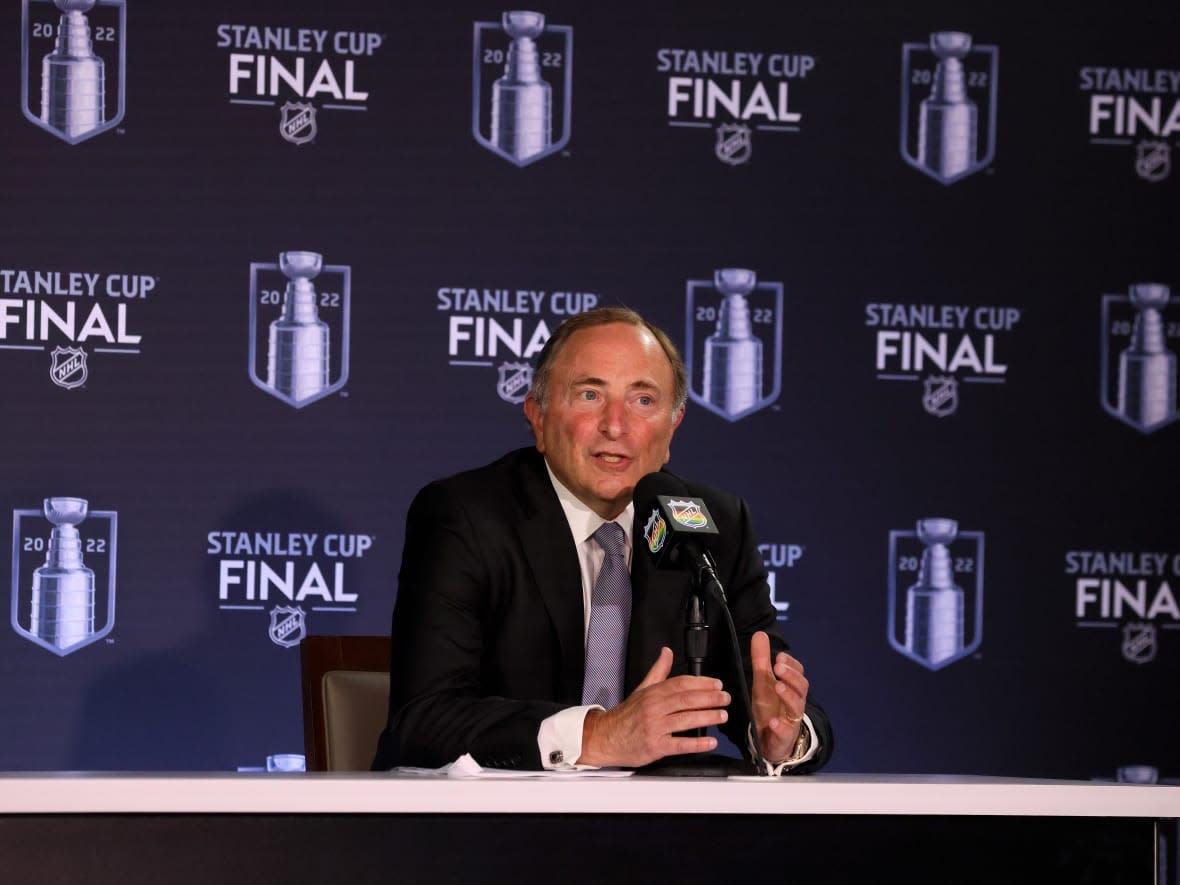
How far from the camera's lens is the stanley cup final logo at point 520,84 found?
14.7 ft

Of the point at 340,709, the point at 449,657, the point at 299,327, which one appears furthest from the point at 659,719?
the point at 299,327

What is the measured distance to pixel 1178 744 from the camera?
182 inches

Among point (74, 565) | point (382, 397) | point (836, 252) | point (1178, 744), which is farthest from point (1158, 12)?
point (74, 565)

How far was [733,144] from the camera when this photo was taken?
456 cm

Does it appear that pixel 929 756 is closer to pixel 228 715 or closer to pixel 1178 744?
pixel 1178 744

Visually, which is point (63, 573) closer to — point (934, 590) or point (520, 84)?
point (520, 84)

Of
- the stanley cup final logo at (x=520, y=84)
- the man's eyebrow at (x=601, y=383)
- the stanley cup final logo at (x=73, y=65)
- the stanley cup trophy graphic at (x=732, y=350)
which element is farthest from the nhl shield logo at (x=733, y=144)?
the man's eyebrow at (x=601, y=383)

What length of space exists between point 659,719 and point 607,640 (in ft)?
2.25

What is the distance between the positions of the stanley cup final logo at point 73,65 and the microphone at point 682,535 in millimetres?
2864

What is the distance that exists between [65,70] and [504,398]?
1.56 m

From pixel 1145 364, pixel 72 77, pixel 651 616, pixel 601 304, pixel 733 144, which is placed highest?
pixel 72 77

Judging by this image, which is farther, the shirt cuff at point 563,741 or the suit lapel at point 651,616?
the suit lapel at point 651,616

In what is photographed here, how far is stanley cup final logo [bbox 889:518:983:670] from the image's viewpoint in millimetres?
4547

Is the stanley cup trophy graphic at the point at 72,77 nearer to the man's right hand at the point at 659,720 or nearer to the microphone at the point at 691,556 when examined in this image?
the microphone at the point at 691,556
